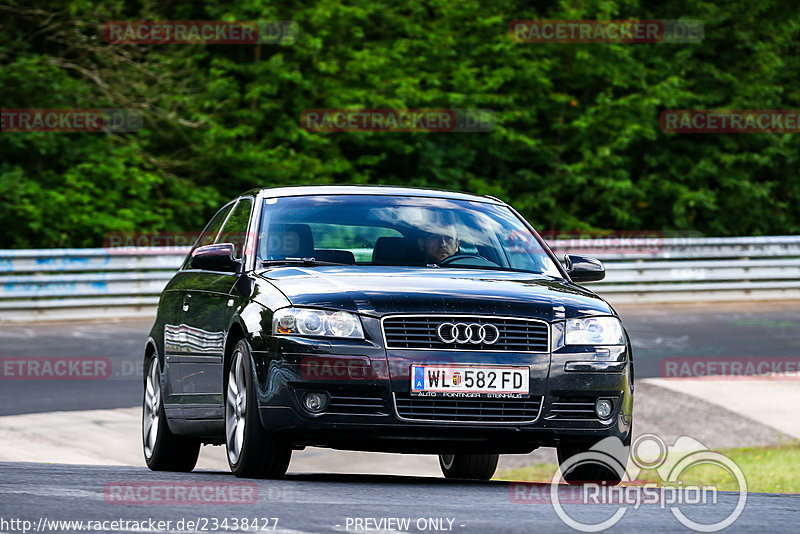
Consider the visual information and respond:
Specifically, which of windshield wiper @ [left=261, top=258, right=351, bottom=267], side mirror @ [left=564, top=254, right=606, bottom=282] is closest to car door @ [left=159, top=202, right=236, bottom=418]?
windshield wiper @ [left=261, top=258, right=351, bottom=267]

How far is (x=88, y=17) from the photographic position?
26.8 metres

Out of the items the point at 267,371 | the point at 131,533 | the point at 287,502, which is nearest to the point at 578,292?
the point at 267,371

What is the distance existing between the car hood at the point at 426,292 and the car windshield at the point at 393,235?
0.31 metres

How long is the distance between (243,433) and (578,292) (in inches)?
75.7

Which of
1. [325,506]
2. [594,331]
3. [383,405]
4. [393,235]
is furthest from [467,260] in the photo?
[325,506]

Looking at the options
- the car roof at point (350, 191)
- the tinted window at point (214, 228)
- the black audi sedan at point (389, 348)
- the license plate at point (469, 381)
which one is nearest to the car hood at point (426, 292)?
the black audi sedan at point (389, 348)

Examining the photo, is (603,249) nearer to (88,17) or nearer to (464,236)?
(88,17)

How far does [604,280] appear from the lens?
85.8ft

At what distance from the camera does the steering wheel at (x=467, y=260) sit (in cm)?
858

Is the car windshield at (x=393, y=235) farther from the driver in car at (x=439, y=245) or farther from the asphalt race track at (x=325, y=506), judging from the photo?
the asphalt race track at (x=325, y=506)

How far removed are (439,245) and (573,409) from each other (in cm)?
145

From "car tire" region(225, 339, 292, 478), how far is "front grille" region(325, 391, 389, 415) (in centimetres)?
36

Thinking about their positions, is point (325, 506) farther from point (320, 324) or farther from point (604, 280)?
point (604, 280)

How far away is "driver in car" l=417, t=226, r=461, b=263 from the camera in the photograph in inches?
337
